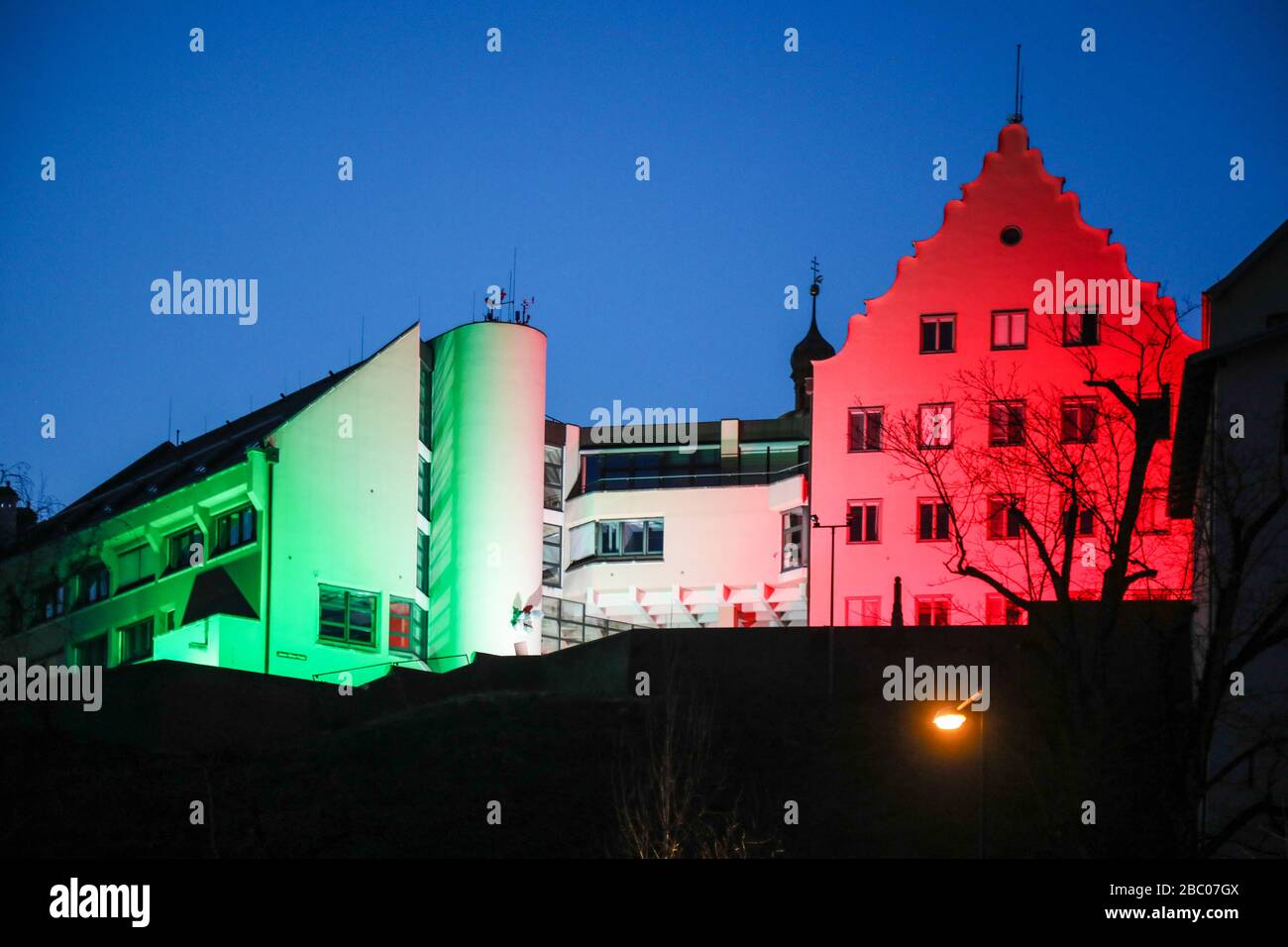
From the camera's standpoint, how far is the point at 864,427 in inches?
2510

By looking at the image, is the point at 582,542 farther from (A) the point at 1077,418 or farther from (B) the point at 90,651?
(A) the point at 1077,418

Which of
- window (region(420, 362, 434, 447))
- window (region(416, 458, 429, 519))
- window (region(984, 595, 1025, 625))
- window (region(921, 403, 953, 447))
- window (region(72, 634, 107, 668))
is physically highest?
window (region(420, 362, 434, 447))

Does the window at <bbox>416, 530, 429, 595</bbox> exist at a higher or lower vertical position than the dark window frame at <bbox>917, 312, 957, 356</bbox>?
lower

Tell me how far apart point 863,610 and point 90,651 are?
24.3m

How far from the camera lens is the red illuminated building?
2398 inches

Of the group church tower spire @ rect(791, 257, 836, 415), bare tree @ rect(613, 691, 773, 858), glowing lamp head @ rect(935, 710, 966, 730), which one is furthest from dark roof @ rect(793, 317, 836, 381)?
glowing lamp head @ rect(935, 710, 966, 730)

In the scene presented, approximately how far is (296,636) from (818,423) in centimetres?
1642

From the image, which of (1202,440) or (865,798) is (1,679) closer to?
(865,798)

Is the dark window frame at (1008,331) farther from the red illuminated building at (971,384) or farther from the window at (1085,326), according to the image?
the window at (1085,326)

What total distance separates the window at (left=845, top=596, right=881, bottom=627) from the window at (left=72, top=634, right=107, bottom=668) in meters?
23.2

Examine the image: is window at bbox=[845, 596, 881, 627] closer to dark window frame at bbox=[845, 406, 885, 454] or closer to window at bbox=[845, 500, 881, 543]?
window at bbox=[845, 500, 881, 543]

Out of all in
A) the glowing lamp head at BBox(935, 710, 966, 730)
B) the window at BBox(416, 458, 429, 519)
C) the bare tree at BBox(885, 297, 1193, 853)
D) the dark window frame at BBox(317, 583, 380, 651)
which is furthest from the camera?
the window at BBox(416, 458, 429, 519)

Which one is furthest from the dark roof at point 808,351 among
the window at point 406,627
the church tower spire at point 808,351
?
the window at point 406,627

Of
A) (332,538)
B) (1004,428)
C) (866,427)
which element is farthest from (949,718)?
(332,538)
